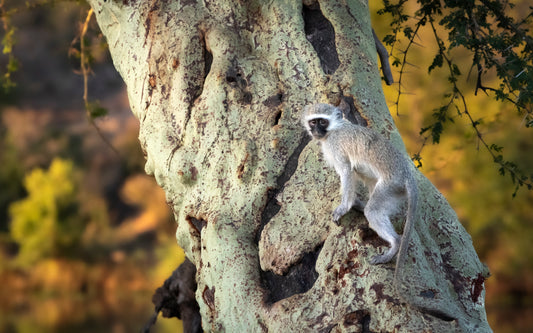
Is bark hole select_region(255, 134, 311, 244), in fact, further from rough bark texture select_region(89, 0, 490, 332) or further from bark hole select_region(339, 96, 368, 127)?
bark hole select_region(339, 96, 368, 127)

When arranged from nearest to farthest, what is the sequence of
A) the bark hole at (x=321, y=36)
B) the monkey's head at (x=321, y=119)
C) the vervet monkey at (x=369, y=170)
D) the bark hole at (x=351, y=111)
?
the vervet monkey at (x=369, y=170)
the monkey's head at (x=321, y=119)
the bark hole at (x=351, y=111)
the bark hole at (x=321, y=36)

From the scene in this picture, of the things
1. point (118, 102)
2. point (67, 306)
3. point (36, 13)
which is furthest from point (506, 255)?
point (36, 13)

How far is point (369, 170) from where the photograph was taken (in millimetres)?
3303

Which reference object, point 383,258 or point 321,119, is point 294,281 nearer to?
point 383,258

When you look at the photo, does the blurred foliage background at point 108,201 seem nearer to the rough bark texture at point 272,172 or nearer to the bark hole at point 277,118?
the rough bark texture at point 272,172

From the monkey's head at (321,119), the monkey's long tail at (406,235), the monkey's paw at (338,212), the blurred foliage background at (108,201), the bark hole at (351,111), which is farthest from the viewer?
the blurred foliage background at (108,201)

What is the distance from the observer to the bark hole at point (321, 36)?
13.1 feet

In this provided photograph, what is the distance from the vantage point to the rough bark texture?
3.02 metres

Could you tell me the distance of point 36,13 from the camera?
2945 centimetres

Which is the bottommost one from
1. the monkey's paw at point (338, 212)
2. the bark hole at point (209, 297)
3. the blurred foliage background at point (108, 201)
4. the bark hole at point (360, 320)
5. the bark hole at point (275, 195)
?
the bark hole at point (360, 320)

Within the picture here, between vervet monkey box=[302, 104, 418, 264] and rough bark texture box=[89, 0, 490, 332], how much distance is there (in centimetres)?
9

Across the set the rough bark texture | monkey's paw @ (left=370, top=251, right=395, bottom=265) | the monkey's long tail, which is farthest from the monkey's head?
monkey's paw @ (left=370, top=251, right=395, bottom=265)

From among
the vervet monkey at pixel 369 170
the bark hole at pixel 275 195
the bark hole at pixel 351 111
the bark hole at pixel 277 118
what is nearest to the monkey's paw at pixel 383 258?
the vervet monkey at pixel 369 170

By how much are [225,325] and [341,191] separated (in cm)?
96
